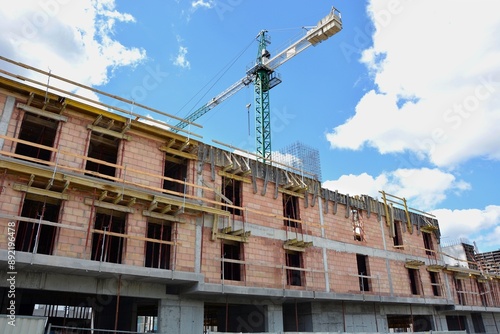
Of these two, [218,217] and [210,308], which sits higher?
[218,217]

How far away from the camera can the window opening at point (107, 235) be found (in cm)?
1606

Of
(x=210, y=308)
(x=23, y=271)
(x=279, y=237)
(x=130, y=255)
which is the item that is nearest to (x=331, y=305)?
(x=279, y=237)

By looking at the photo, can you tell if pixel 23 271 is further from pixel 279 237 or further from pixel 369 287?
pixel 369 287

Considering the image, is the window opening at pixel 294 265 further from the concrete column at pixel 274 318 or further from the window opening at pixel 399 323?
the window opening at pixel 399 323

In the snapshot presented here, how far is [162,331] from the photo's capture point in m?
15.7

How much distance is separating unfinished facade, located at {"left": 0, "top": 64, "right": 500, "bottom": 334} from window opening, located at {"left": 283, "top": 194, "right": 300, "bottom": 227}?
62 millimetres

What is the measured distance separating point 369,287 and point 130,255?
1587 centimetres

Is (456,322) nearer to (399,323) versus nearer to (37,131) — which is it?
(399,323)

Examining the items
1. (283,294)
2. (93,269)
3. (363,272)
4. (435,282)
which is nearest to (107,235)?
(93,269)

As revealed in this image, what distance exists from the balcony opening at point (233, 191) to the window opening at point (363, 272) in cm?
941

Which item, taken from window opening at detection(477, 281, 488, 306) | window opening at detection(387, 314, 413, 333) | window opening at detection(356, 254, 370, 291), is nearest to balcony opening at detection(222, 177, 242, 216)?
window opening at detection(356, 254, 370, 291)

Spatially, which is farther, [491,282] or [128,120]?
[491,282]

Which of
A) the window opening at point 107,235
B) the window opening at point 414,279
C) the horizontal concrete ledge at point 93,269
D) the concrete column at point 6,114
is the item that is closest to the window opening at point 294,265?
the horizontal concrete ledge at point 93,269

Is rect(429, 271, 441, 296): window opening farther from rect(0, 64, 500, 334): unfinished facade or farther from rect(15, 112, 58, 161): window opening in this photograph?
rect(15, 112, 58, 161): window opening
